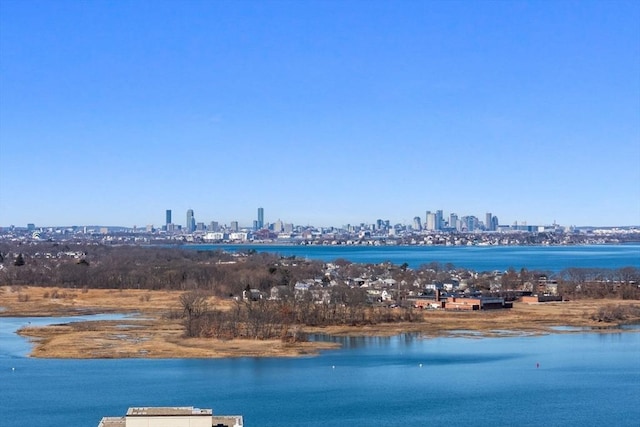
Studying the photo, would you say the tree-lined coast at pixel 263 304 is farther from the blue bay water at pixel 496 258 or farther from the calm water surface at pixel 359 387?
the blue bay water at pixel 496 258

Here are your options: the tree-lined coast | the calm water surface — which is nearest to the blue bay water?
the tree-lined coast

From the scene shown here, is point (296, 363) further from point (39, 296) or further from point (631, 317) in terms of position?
point (39, 296)

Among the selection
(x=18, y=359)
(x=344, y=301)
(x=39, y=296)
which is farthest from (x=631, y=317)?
(x=39, y=296)

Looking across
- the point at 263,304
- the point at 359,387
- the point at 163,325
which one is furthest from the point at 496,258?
the point at 359,387

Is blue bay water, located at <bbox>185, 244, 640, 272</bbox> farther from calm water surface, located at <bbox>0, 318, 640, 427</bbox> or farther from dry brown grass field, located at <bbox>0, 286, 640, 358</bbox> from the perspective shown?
calm water surface, located at <bbox>0, 318, 640, 427</bbox>

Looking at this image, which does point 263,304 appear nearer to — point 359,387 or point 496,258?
point 359,387

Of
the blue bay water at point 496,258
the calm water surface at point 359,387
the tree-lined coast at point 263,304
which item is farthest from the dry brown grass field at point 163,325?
the blue bay water at point 496,258
